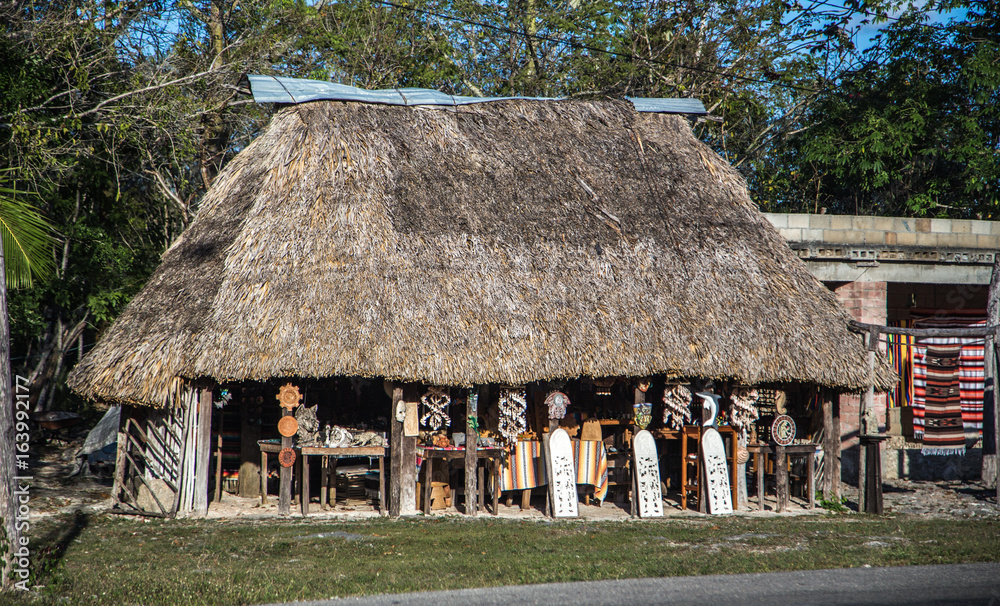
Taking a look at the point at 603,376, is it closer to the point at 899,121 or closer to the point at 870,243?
the point at 870,243

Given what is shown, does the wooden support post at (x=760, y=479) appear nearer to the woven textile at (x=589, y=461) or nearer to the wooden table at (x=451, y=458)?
the woven textile at (x=589, y=461)

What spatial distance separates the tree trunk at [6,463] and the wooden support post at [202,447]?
381 cm

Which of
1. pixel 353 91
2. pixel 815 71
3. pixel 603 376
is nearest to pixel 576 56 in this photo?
pixel 815 71

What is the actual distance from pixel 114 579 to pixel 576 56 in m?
17.5

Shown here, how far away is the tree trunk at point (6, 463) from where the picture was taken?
20.7 feet

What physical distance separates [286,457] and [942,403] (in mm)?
9904

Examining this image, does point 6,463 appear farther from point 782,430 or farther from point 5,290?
point 782,430

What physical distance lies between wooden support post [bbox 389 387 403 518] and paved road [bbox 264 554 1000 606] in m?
4.19

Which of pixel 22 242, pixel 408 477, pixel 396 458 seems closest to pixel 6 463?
pixel 22 242

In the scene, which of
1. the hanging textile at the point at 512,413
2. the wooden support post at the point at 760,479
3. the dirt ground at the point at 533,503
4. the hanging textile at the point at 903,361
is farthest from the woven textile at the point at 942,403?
the hanging textile at the point at 512,413

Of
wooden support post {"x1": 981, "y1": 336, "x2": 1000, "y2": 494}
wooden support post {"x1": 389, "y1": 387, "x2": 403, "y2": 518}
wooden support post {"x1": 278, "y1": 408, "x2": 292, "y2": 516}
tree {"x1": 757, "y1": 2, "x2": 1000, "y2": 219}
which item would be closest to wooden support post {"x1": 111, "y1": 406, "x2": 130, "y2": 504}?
wooden support post {"x1": 278, "y1": 408, "x2": 292, "y2": 516}

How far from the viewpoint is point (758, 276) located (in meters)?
12.1

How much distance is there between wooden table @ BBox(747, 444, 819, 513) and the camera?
1153 cm

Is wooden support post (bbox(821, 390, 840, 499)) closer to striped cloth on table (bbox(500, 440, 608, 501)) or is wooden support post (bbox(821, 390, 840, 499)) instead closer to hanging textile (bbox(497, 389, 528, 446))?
striped cloth on table (bbox(500, 440, 608, 501))
